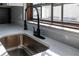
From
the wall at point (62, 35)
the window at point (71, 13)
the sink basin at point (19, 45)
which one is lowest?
the sink basin at point (19, 45)

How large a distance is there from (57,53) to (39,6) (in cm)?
101

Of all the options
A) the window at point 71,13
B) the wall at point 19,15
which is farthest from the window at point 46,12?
the wall at point 19,15

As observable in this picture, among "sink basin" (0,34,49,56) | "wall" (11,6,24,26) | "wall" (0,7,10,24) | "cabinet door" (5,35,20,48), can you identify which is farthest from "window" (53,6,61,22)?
"wall" (0,7,10,24)

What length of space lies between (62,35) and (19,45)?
29.0 inches

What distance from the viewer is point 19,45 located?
5.30 ft

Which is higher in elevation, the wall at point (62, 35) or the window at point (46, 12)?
the window at point (46, 12)

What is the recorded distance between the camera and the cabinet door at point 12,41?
60.2 inches

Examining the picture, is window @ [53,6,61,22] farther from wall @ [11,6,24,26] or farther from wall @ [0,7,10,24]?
wall @ [0,7,10,24]

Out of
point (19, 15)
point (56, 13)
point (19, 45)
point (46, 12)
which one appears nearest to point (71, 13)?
point (56, 13)

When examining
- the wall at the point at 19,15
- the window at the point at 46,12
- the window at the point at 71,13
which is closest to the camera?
the window at the point at 71,13

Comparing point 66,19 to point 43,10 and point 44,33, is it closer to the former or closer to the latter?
point 44,33

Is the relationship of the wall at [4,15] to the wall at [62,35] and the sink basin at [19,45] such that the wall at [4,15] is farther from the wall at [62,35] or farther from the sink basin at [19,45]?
the wall at [62,35]

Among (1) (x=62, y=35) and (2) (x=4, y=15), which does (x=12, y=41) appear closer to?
(1) (x=62, y=35)

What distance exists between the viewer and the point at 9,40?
1541 mm
